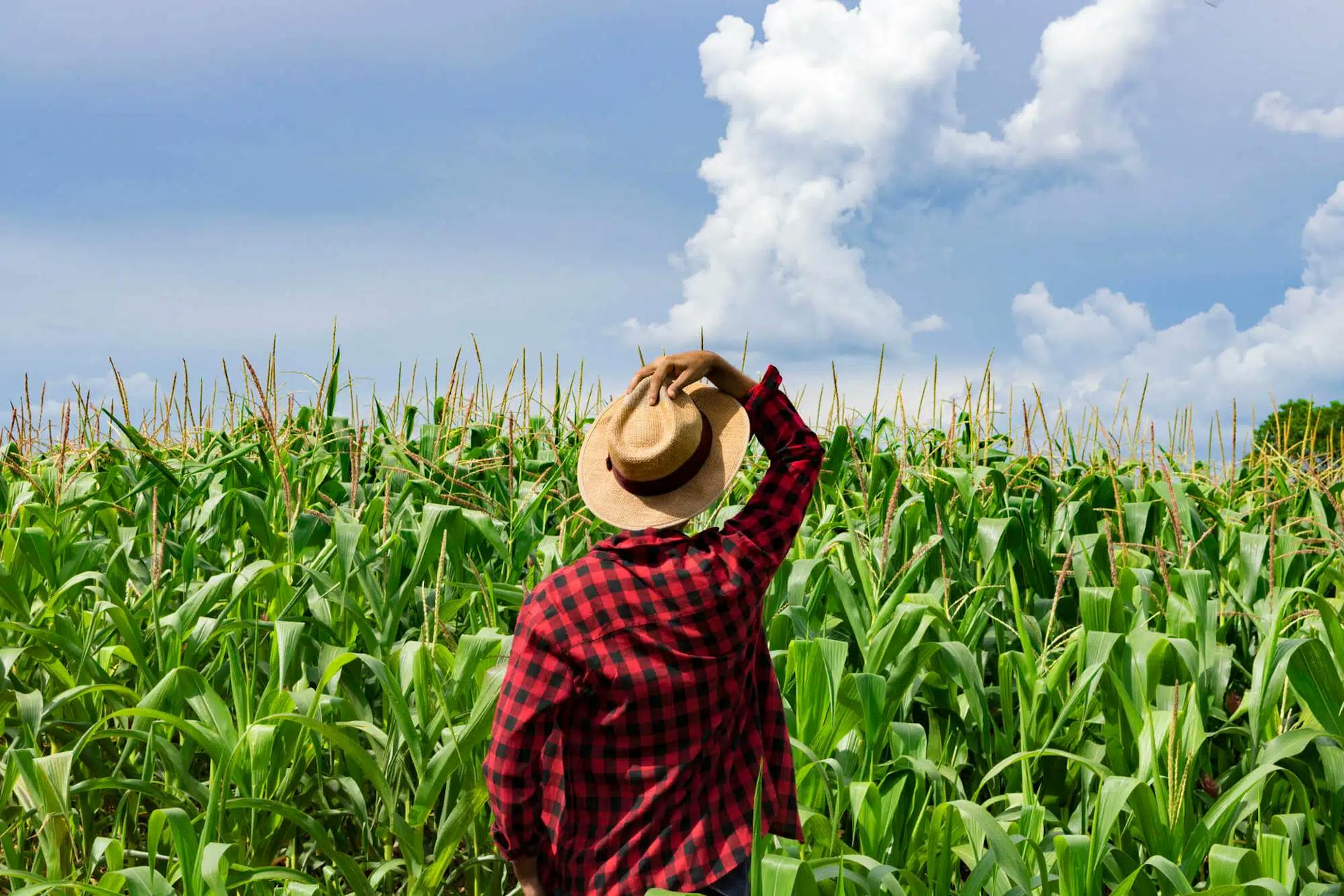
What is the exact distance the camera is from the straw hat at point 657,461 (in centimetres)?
211

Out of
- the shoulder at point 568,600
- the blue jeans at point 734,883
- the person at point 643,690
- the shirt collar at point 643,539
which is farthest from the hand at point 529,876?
the shirt collar at point 643,539

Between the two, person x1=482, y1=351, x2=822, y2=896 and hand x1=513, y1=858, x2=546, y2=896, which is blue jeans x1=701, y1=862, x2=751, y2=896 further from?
hand x1=513, y1=858, x2=546, y2=896

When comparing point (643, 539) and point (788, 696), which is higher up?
point (643, 539)

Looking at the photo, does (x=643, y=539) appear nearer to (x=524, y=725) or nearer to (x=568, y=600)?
(x=568, y=600)

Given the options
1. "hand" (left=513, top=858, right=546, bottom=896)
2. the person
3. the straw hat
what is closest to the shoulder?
the person

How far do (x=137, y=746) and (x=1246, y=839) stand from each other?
3537 millimetres

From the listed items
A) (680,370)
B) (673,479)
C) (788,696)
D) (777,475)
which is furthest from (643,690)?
(788,696)

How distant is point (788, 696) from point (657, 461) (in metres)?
1.34

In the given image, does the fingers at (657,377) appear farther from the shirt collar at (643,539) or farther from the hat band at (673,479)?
the shirt collar at (643,539)

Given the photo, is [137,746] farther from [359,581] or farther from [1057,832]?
[1057,832]

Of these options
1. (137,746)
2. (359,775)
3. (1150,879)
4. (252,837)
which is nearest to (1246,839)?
(1150,879)

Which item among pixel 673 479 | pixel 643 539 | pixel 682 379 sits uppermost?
pixel 682 379

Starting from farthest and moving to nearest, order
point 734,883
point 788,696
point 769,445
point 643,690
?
point 788,696, point 769,445, point 734,883, point 643,690

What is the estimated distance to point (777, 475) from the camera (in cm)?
230
